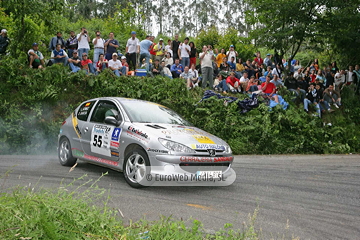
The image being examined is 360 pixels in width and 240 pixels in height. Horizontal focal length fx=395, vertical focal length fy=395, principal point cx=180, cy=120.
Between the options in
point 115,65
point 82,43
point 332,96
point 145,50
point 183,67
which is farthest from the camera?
point 183,67

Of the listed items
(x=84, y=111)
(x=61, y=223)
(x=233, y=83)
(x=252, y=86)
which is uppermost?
(x=233, y=83)

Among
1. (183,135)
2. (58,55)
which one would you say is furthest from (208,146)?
(58,55)

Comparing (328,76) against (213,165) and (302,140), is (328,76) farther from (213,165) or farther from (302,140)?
(213,165)

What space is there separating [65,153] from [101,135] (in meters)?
1.70

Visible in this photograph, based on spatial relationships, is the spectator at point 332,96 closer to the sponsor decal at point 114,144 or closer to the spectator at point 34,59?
the spectator at point 34,59

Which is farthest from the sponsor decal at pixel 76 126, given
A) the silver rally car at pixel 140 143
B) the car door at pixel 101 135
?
the car door at pixel 101 135

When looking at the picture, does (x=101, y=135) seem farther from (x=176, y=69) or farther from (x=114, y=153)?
(x=176, y=69)

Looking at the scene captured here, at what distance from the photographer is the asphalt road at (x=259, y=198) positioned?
17.0ft

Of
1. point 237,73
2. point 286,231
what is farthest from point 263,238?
point 237,73

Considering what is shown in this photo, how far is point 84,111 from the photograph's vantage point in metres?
8.84

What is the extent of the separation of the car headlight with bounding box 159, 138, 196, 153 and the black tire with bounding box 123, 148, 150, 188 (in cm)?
39

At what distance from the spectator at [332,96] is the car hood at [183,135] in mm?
12775

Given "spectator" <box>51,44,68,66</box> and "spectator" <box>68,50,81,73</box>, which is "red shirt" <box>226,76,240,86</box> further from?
"spectator" <box>51,44,68,66</box>

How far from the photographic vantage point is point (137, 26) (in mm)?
34875
